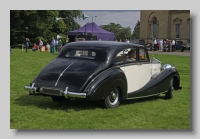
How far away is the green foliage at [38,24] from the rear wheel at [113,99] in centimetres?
167

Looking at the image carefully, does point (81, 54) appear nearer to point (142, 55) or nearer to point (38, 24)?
point (38, 24)

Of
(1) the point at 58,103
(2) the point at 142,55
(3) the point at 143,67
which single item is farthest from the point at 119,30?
(1) the point at 58,103

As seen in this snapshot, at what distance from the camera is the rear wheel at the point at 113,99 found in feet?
24.1

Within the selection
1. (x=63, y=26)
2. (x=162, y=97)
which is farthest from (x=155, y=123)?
(x=63, y=26)

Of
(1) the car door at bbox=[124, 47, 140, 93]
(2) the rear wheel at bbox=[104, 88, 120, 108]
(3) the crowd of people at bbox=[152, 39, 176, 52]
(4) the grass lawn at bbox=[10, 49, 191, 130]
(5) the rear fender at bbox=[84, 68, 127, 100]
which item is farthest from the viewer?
(3) the crowd of people at bbox=[152, 39, 176, 52]

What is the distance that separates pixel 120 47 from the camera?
7840 millimetres

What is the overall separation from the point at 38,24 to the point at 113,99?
2482 mm

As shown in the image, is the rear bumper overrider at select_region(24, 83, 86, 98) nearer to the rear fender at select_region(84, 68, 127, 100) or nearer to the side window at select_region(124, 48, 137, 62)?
the rear fender at select_region(84, 68, 127, 100)

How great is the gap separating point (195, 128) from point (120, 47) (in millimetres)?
2402

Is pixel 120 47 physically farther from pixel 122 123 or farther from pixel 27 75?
pixel 27 75

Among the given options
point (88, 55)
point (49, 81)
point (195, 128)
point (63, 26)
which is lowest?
point (195, 128)

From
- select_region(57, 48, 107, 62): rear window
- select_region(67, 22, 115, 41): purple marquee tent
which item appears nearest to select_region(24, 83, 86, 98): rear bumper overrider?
select_region(57, 48, 107, 62): rear window

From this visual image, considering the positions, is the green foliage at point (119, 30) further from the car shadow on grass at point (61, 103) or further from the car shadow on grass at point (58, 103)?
the car shadow on grass at point (58, 103)

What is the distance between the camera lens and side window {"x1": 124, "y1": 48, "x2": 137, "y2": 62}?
802 cm
